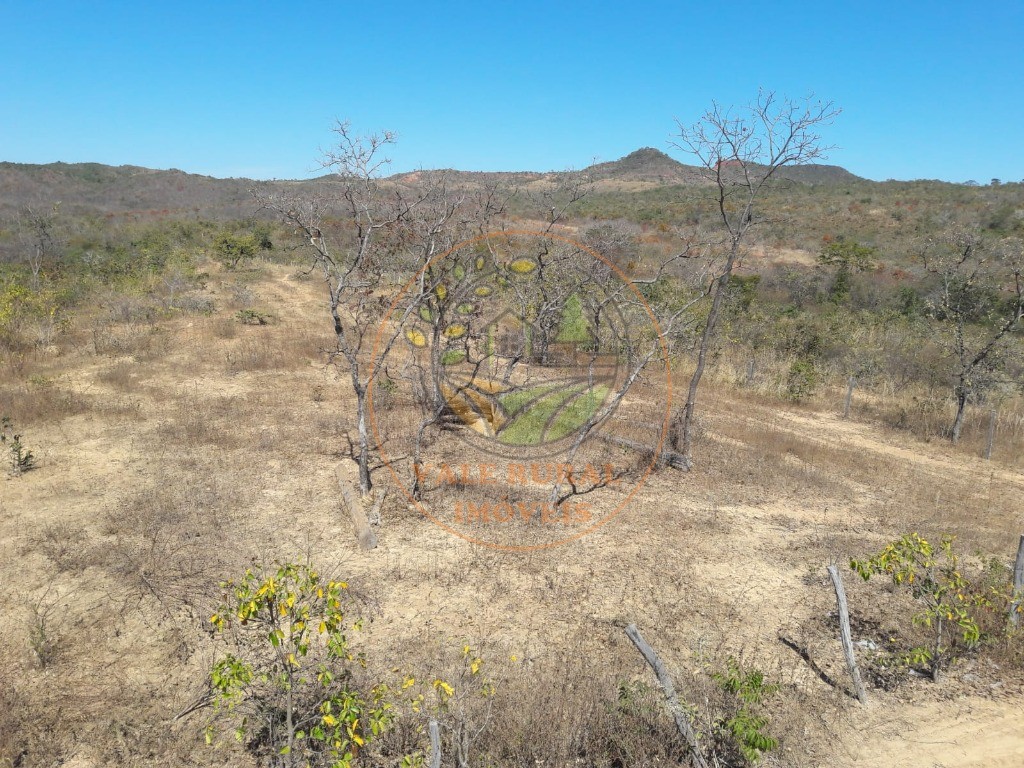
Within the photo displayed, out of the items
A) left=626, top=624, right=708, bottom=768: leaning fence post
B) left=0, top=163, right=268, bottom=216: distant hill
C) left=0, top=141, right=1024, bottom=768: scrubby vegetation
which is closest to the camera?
left=626, top=624, right=708, bottom=768: leaning fence post

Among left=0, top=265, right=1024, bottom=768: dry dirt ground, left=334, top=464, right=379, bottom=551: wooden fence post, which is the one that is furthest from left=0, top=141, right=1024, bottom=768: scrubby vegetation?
left=334, top=464, right=379, bottom=551: wooden fence post

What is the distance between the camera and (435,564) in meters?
5.98

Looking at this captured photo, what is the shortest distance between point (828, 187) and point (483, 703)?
55.4 m

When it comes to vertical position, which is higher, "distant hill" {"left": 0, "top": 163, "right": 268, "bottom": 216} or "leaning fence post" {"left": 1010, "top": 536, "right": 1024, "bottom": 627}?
"distant hill" {"left": 0, "top": 163, "right": 268, "bottom": 216}

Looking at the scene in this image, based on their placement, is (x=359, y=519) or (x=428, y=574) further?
(x=359, y=519)

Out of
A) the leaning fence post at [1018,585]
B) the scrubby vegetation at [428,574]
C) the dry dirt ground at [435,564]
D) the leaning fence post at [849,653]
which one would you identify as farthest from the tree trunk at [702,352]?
the leaning fence post at [849,653]

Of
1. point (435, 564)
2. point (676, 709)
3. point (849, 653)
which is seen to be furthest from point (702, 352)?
point (676, 709)

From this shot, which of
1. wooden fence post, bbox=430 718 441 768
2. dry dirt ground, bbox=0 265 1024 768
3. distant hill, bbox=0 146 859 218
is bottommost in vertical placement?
dry dirt ground, bbox=0 265 1024 768

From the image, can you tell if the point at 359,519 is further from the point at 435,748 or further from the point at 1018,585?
the point at 1018,585

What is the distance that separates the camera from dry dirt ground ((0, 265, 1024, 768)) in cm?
414

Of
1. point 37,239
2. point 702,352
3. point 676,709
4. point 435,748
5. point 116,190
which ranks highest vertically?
point 116,190

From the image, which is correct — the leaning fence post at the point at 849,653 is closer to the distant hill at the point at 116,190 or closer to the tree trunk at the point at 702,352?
the tree trunk at the point at 702,352

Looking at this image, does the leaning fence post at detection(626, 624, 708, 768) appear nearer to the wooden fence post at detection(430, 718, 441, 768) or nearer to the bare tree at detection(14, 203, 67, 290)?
the wooden fence post at detection(430, 718, 441, 768)

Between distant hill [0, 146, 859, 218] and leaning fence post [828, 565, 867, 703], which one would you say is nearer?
leaning fence post [828, 565, 867, 703]
